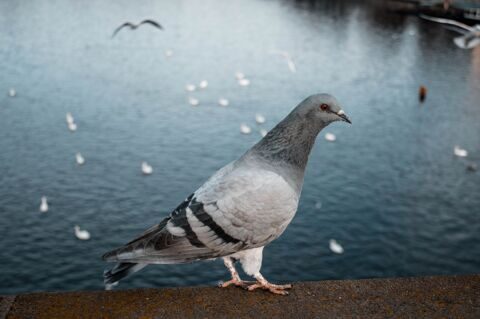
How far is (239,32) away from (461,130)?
33.8 m

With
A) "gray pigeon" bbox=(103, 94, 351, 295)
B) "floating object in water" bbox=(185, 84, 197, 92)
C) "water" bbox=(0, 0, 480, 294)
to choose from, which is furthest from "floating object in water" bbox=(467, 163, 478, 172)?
"gray pigeon" bbox=(103, 94, 351, 295)

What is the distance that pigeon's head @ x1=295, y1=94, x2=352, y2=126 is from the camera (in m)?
6.26

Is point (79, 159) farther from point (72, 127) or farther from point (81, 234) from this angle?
point (81, 234)

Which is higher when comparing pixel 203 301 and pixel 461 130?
pixel 203 301

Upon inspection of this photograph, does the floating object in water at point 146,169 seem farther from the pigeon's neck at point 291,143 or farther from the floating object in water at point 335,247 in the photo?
the pigeon's neck at point 291,143

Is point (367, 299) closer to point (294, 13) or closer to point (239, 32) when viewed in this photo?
point (239, 32)

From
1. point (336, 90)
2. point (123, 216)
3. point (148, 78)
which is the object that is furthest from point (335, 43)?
point (123, 216)

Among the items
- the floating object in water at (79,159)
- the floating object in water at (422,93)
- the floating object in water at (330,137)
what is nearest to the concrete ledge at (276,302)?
the floating object in water at (79,159)

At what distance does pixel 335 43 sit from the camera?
6606cm

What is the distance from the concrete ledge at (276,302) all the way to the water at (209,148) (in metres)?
16.6

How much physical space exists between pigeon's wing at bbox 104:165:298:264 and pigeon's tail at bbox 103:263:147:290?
28 centimetres

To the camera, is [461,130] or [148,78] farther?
[148,78]

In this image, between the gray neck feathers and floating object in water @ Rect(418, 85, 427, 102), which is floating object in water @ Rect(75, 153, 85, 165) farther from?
floating object in water @ Rect(418, 85, 427, 102)

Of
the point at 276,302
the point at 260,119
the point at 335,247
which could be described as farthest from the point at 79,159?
the point at 276,302
